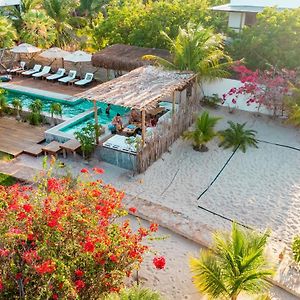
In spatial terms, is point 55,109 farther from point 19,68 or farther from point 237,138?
point 19,68

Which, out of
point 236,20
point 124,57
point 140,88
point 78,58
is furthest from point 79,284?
point 236,20

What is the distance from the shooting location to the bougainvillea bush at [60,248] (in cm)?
677

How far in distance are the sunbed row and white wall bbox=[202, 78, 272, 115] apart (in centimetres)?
779

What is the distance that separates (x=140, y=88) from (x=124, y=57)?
23.7ft

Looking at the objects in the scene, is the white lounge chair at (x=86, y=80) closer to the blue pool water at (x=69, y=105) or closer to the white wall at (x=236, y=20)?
the blue pool water at (x=69, y=105)

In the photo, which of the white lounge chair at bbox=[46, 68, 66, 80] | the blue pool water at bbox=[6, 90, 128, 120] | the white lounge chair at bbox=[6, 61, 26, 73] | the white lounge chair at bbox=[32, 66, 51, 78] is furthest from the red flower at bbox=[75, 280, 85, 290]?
the white lounge chair at bbox=[6, 61, 26, 73]

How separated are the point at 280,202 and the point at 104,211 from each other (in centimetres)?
754

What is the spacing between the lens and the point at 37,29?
28.4 m

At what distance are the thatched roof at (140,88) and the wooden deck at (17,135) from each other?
3772 mm

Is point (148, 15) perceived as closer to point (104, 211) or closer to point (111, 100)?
point (111, 100)

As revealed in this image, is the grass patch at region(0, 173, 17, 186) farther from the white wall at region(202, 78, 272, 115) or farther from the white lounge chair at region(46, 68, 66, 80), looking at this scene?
the white lounge chair at region(46, 68, 66, 80)

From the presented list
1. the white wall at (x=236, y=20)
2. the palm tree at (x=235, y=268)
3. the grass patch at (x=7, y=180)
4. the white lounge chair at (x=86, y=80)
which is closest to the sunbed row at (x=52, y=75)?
the white lounge chair at (x=86, y=80)

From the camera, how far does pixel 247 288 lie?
7.58 m

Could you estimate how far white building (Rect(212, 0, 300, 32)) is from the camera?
83.4 feet
